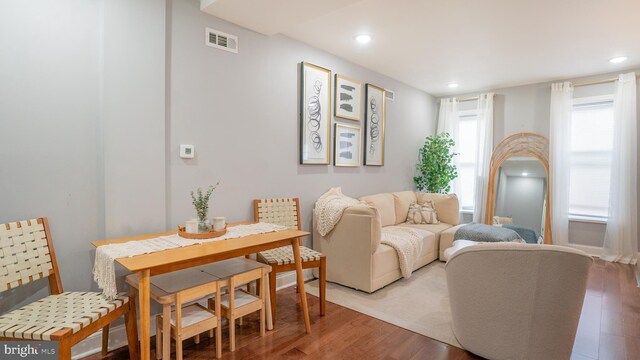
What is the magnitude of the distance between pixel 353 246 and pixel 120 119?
2.16 meters

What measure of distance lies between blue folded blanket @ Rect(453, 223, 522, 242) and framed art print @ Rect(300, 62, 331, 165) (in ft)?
6.01

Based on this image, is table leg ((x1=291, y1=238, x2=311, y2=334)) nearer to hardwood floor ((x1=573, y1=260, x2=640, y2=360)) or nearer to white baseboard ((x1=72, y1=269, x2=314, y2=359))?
white baseboard ((x1=72, y1=269, x2=314, y2=359))

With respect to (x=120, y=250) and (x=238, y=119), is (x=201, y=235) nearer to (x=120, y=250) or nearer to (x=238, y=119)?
(x=120, y=250)

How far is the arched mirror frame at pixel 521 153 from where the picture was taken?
4786mm

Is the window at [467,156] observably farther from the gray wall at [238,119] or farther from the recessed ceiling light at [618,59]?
the gray wall at [238,119]

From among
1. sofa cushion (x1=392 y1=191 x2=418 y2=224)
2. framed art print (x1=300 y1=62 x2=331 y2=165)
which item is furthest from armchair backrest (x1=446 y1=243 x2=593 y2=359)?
sofa cushion (x1=392 y1=191 x2=418 y2=224)


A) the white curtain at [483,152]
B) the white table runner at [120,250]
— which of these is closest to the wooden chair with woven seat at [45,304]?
the white table runner at [120,250]

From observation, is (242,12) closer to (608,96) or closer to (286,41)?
(286,41)

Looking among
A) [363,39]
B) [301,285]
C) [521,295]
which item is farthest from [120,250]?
[363,39]

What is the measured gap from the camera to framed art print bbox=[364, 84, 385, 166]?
14.1 ft

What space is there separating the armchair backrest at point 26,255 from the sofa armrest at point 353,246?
2158mm

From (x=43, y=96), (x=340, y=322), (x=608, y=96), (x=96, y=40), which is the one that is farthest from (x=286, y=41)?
(x=608, y=96)

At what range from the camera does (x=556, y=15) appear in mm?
2736

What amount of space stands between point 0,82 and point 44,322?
50.4 inches
